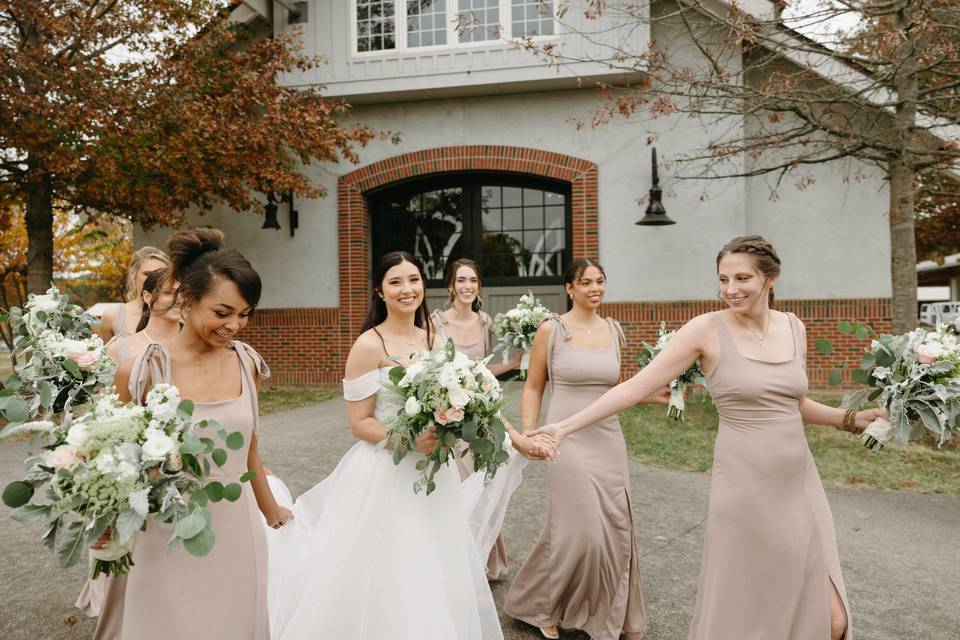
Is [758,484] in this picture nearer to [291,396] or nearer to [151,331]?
[151,331]

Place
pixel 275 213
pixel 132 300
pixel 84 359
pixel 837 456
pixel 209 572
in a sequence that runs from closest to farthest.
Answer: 1. pixel 209 572
2. pixel 84 359
3. pixel 132 300
4. pixel 837 456
5. pixel 275 213

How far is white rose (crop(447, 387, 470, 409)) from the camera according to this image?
2.90 meters

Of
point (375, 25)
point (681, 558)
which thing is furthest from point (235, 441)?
point (375, 25)

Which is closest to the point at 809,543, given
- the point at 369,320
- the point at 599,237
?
the point at 369,320

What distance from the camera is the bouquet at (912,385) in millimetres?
3084

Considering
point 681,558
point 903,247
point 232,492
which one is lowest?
point 681,558

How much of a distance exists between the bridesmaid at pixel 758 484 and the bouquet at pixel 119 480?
77.1 inches

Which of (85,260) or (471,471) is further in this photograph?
(85,260)

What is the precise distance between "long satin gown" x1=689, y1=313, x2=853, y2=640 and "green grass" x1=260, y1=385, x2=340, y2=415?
983cm

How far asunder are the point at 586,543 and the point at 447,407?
1.68m

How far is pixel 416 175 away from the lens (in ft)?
46.0

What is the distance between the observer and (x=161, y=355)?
8.96 feet

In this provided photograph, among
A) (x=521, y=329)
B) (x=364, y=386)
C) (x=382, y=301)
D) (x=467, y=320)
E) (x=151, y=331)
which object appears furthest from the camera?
(x=467, y=320)

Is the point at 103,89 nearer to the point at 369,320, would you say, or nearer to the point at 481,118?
the point at 481,118
